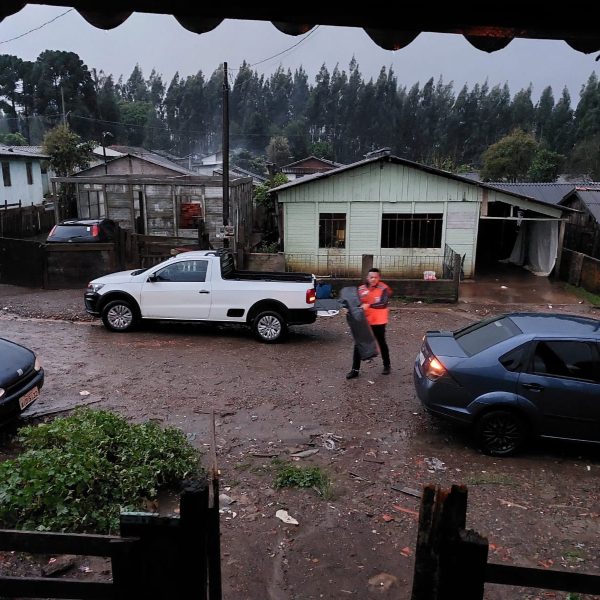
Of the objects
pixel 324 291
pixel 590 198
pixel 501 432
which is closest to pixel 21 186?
pixel 324 291

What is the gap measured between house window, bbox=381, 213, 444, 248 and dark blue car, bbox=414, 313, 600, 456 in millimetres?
11864

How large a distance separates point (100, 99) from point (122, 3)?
86.8m

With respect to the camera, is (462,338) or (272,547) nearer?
(272,547)

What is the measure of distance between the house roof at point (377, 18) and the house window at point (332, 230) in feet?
52.4

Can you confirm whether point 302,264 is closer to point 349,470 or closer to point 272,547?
point 349,470

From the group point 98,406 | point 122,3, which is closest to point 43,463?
point 98,406

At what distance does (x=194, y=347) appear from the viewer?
10.7 meters

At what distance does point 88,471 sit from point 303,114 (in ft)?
362

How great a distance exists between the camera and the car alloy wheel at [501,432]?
6457 mm

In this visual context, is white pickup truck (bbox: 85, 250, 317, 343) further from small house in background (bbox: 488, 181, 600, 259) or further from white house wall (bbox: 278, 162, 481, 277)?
small house in background (bbox: 488, 181, 600, 259)

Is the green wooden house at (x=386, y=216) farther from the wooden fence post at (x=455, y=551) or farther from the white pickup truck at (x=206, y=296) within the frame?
the wooden fence post at (x=455, y=551)

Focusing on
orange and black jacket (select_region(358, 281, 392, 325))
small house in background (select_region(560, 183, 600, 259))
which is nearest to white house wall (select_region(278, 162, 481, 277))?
small house in background (select_region(560, 183, 600, 259))

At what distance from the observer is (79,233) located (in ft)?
55.0

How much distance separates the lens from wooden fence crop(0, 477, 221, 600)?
6.23ft
